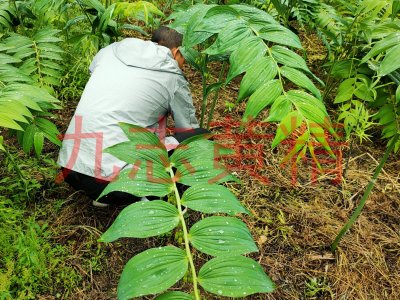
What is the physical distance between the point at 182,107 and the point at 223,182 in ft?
2.46

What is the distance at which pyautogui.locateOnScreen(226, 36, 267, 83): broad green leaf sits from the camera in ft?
4.18

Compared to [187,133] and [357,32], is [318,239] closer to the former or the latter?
[187,133]

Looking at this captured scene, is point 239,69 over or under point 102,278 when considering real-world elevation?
over

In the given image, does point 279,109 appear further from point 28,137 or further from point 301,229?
point 28,137

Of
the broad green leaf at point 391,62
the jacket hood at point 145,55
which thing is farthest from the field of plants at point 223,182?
the jacket hood at point 145,55

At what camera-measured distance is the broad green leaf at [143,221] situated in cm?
101

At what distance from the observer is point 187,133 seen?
8.04 ft

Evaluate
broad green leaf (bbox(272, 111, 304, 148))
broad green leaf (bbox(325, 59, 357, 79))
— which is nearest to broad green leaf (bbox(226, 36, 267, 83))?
broad green leaf (bbox(272, 111, 304, 148))

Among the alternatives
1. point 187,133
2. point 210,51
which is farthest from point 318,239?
point 210,51

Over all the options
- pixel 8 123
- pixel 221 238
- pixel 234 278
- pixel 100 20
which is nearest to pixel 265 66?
pixel 221 238

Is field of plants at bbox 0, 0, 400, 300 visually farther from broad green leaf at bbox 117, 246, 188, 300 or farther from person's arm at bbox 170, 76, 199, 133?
person's arm at bbox 170, 76, 199, 133

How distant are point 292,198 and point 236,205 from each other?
1.42 meters

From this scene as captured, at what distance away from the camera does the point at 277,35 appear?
1.41 m

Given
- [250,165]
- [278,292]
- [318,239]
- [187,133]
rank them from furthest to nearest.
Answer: [250,165], [187,133], [318,239], [278,292]
